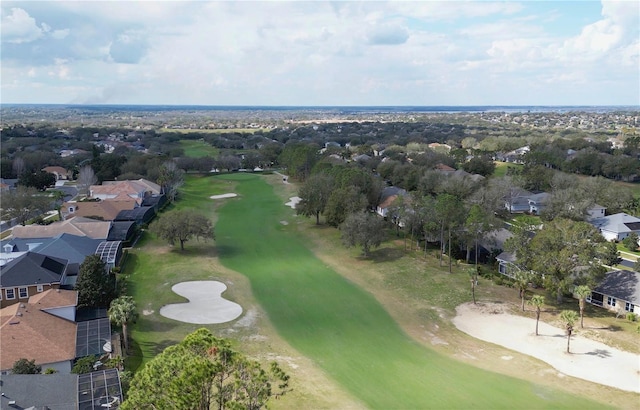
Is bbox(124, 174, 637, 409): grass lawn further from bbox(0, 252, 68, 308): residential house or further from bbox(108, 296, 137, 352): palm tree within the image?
bbox(0, 252, 68, 308): residential house

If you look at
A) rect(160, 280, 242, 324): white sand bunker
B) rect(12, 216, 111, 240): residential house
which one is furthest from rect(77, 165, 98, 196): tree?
rect(160, 280, 242, 324): white sand bunker

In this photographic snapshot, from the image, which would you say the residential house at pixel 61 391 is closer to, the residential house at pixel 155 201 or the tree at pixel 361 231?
the tree at pixel 361 231

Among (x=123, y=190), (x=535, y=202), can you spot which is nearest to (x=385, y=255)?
(x=535, y=202)

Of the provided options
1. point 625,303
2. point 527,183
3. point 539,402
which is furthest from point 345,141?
point 539,402

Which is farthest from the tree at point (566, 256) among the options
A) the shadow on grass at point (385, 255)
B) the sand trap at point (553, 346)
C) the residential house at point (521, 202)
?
the residential house at point (521, 202)

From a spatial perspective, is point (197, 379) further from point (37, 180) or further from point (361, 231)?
point (37, 180)

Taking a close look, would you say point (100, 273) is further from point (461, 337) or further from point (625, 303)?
point (625, 303)
